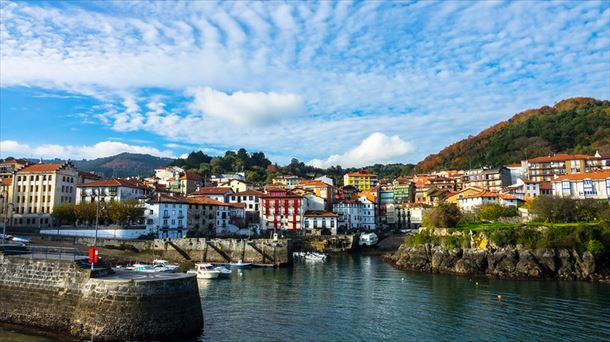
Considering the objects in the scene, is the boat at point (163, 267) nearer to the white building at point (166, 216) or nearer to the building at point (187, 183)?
the white building at point (166, 216)

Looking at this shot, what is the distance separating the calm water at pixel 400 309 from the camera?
87.0 ft

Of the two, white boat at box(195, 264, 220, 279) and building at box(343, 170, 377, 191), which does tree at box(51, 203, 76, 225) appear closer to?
white boat at box(195, 264, 220, 279)

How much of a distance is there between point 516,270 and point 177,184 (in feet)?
336

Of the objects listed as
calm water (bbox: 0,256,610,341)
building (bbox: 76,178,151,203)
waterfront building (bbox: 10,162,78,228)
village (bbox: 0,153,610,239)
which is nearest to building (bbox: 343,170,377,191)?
village (bbox: 0,153,610,239)

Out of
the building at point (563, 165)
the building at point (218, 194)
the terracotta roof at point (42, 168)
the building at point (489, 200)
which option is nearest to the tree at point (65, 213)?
the terracotta roof at point (42, 168)

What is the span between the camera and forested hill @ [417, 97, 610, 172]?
138750 millimetres

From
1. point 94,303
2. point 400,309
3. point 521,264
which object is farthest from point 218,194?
point 94,303

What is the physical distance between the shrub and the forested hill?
88803 mm

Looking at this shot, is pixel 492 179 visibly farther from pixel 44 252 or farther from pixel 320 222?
pixel 44 252

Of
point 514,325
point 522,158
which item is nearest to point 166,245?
point 514,325

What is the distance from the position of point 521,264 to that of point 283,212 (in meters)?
54.9

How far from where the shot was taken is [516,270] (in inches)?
1967

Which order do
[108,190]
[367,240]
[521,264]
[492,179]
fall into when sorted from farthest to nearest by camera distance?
[492,179] → [367,240] → [108,190] → [521,264]

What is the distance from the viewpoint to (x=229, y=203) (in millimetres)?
100938
